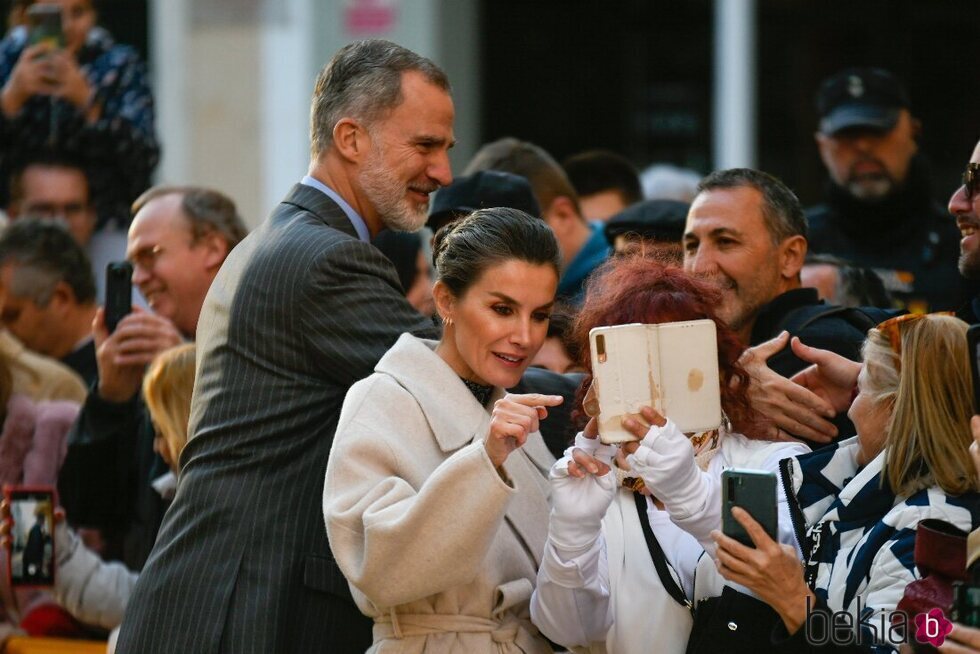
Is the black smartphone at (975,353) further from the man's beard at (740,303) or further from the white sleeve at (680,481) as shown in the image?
the man's beard at (740,303)

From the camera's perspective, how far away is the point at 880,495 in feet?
11.6

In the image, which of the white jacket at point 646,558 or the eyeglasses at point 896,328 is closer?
the white jacket at point 646,558

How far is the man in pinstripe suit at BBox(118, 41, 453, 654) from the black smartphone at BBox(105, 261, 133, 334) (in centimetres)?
101

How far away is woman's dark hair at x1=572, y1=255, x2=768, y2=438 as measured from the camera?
11.9 ft

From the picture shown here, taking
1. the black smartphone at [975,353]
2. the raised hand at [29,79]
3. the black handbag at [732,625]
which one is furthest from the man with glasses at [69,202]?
the black smartphone at [975,353]

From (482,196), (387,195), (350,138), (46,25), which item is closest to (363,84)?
(350,138)

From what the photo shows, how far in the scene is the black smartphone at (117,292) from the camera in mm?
4910

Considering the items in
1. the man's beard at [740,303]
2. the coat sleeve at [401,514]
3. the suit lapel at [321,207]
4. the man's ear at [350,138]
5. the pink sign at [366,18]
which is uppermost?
the pink sign at [366,18]

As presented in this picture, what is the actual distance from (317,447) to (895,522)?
4.19 ft

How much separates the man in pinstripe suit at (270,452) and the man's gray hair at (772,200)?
3.92ft

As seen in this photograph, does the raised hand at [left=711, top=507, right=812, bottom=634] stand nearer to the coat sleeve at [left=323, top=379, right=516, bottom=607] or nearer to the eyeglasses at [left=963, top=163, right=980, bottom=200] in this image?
the coat sleeve at [left=323, top=379, right=516, bottom=607]

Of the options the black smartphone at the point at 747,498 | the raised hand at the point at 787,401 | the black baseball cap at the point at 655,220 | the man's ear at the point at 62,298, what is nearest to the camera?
the black smartphone at the point at 747,498

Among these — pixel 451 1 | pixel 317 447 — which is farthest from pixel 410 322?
pixel 451 1

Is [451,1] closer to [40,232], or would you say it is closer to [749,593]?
[40,232]
